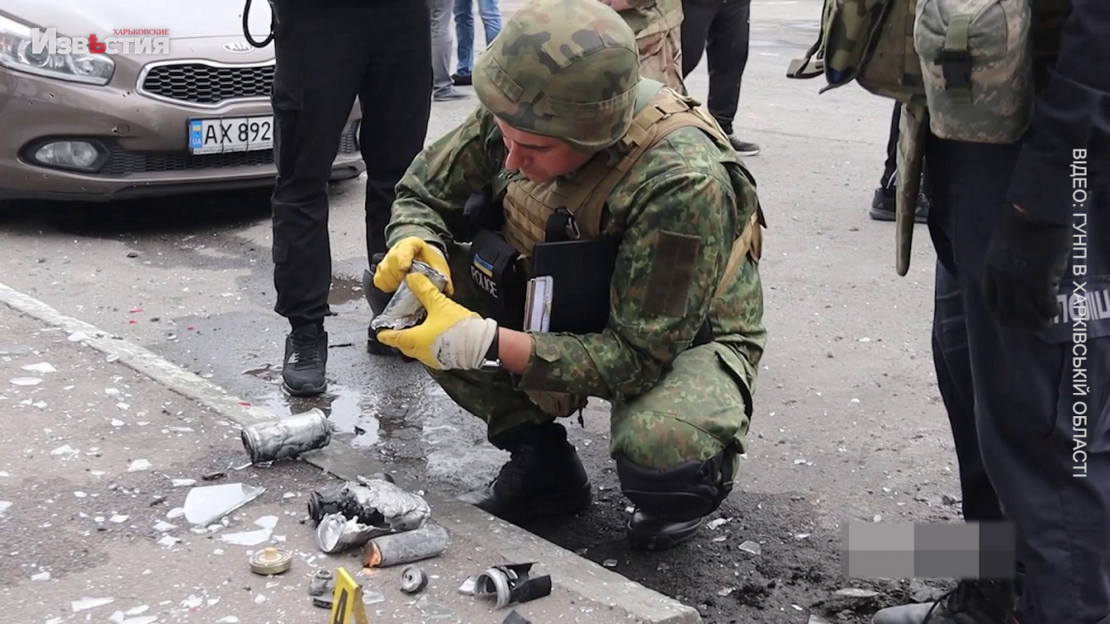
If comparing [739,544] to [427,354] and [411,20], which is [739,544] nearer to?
[427,354]

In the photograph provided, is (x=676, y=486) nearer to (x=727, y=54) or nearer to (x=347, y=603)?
(x=347, y=603)

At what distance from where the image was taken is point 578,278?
282 centimetres

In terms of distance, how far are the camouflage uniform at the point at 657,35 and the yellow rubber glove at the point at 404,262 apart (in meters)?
1.26

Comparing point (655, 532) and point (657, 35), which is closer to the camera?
point (655, 532)

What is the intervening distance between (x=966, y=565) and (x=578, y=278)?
1.01 m

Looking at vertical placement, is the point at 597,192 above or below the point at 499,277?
above

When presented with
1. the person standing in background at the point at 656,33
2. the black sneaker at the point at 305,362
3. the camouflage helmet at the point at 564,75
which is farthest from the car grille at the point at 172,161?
the camouflage helmet at the point at 564,75

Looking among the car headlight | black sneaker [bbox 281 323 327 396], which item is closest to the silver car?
the car headlight

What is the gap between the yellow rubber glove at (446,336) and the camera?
2.69 meters

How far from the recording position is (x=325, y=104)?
3.73 meters

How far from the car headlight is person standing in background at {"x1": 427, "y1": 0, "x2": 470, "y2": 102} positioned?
12.6 feet

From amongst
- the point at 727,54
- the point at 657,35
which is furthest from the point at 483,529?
the point at 727,54

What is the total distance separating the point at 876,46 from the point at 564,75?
0.61 metres

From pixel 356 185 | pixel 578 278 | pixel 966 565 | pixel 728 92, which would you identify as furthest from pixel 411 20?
pixel 728 92
